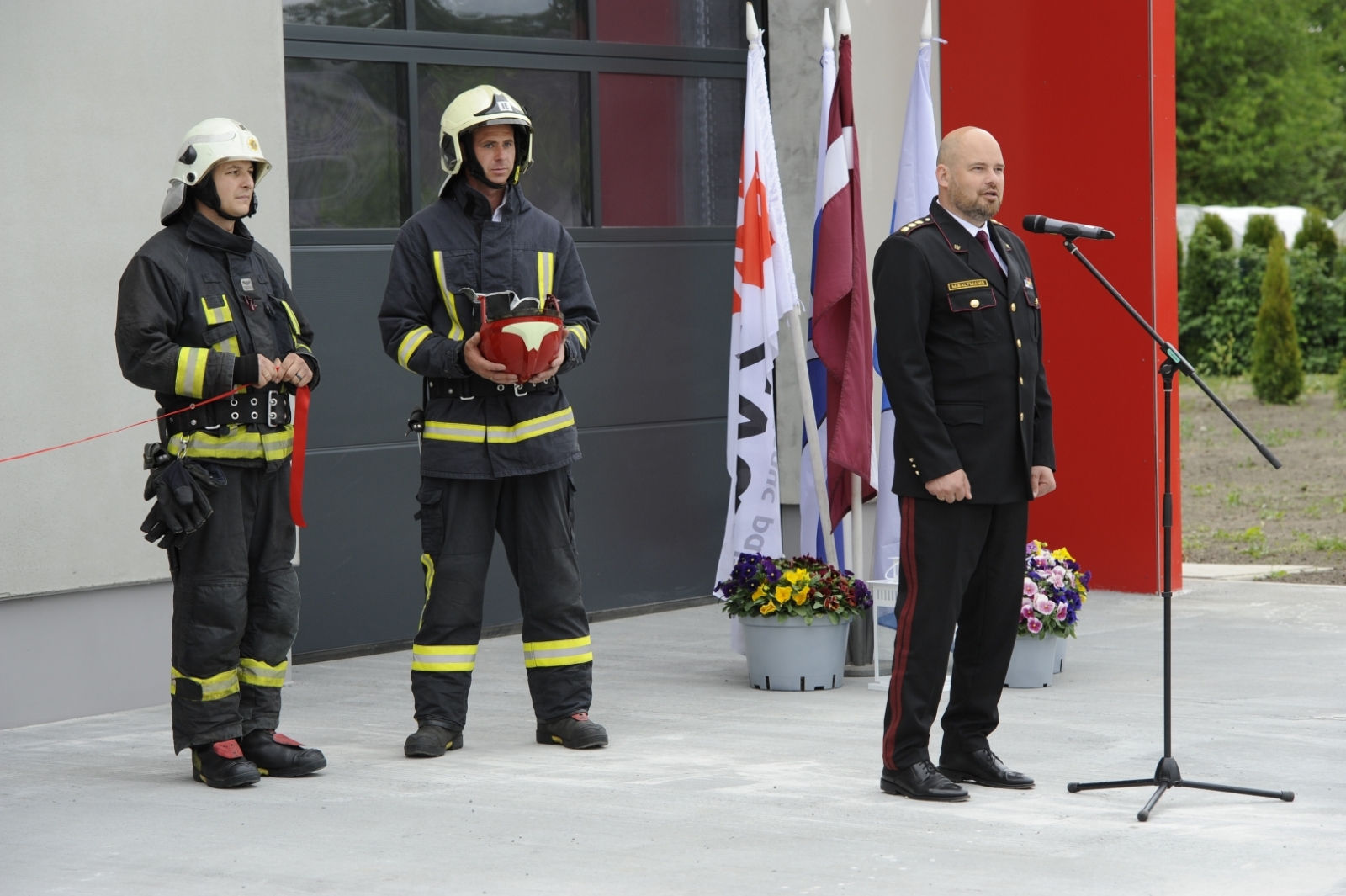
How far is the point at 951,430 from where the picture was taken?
5.56 m

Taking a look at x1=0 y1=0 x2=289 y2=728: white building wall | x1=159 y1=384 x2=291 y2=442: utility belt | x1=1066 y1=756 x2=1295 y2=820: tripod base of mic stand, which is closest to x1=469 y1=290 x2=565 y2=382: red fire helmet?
x1=159 y1=384 x2=291 y2=442: utility belt

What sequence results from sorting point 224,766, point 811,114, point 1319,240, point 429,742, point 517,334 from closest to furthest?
1. point 224,766
2. point 517,334
3. point 429,742
4. point 811,114
5. point 1319,240

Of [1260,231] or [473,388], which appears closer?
[473,388]

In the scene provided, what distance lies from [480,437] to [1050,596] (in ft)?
8.55

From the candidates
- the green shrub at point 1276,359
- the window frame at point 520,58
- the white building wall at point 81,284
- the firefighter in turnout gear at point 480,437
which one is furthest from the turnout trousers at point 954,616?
the green shrub at point 1276,359

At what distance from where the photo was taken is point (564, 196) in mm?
9547

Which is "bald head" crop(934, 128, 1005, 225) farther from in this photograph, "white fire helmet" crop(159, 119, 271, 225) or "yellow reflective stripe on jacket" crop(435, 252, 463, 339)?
"white fire helmet" crop(159, 119, 271, 225)

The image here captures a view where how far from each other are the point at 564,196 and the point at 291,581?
3830 millimetres

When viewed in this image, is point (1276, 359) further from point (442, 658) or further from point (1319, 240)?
point (442, 658)

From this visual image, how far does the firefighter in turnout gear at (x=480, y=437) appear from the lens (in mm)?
6355

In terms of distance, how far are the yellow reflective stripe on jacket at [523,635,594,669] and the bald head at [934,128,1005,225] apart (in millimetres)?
2094

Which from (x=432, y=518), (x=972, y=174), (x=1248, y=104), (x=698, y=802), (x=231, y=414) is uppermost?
(x=1248, y=104)

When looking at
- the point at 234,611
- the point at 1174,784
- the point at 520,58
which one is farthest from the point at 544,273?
the point at 520,58

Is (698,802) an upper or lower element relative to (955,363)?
lower
